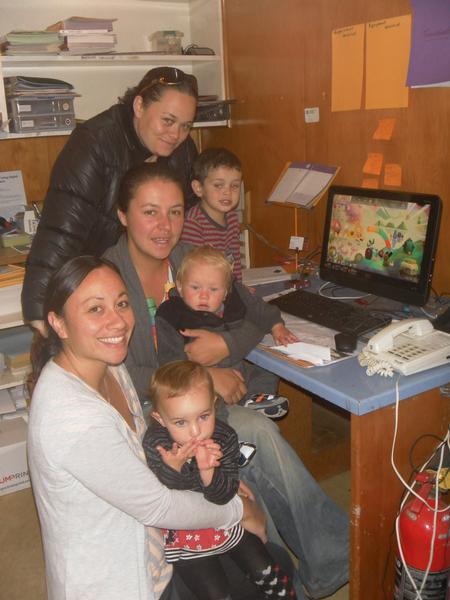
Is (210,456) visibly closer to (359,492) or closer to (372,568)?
(359,492)

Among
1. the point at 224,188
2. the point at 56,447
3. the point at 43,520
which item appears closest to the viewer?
the point at 56,447

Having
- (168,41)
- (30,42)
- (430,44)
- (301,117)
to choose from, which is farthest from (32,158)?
(430,44)

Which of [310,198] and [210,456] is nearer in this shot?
[210,456]

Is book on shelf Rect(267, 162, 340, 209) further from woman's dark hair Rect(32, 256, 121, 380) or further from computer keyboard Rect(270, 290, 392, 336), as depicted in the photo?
woman's dark hair Rect(32, 256, 121, 380)

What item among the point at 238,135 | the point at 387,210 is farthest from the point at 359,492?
the point at 238,135

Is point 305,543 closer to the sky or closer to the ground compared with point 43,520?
closer to the ground

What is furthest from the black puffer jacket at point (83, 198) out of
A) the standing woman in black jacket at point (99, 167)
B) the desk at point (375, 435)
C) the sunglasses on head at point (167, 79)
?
the desk at point (375, 435)

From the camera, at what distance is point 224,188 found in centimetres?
253

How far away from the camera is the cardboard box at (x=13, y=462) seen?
8.90 ft

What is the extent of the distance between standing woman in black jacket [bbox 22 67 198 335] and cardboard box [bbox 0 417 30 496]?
941 mm

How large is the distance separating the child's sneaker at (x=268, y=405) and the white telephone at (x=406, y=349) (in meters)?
0.45

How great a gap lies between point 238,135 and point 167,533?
221cm

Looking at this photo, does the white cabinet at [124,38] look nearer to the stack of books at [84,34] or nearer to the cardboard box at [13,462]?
the stack of books at [84,34]

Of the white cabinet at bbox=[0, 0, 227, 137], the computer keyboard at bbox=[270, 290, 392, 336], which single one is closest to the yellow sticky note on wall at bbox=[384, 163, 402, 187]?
the computer keyboard at bbox=[270, 290, 392, 336]
